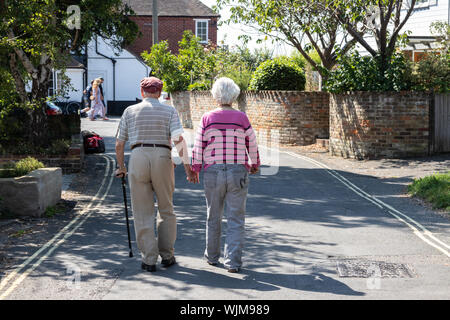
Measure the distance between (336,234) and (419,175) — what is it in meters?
6.53

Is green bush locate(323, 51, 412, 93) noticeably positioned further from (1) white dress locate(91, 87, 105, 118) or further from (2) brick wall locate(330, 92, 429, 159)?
(1) white dress locate(91, 87, 105, 118)

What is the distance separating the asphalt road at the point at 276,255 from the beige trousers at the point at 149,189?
0.30 metres

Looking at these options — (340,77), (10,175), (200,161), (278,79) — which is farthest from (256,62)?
(200,161)

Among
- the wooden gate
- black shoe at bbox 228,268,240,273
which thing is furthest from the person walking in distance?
black shoe at bbox 228,268,240,273

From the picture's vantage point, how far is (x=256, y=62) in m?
40.7

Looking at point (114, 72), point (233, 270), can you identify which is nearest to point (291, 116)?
point (233, 270)

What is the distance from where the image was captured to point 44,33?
42.0ft

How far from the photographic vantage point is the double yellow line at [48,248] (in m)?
6.53

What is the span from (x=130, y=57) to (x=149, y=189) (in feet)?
121

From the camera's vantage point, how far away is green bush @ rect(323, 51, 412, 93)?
1750 centimetres

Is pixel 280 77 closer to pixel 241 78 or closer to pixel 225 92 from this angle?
pixel 241 78

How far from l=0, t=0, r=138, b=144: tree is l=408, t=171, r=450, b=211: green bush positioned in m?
7.49
